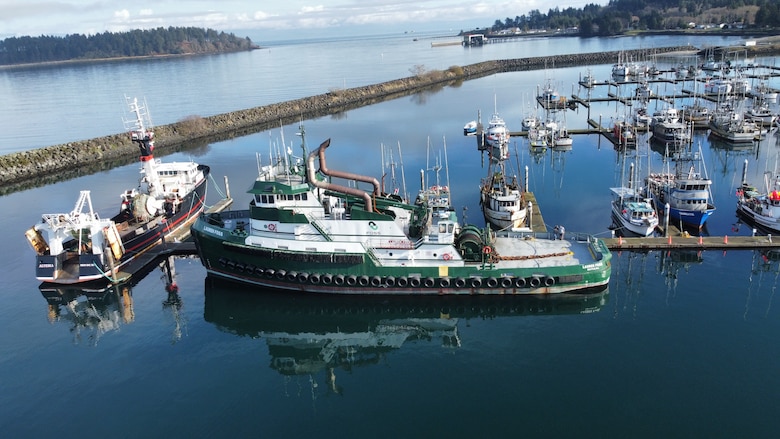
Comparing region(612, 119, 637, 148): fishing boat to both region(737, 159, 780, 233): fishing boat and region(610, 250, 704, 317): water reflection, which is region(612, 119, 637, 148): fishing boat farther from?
region(610, 250, 704, 317): water reflection

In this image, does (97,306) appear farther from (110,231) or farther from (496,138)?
(496,138)

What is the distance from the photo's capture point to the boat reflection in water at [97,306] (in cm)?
2514

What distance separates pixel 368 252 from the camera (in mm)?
25812

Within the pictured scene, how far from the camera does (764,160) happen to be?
49.1 m

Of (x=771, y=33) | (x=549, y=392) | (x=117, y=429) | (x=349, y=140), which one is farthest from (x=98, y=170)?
(x=771, y=33)

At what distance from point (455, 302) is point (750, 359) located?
480 inches

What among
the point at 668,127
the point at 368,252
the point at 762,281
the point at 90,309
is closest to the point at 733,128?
the point at 668,127

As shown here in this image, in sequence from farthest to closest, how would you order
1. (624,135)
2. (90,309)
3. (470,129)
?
(470,129)
(624,135)
(90,309)

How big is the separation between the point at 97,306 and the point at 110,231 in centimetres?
409

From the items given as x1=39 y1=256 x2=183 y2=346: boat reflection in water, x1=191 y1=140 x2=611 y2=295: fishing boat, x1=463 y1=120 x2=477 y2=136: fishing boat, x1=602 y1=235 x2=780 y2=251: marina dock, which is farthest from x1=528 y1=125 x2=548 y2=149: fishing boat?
x1=39 y1=256 x2=183 y2=346: boat reflection in water

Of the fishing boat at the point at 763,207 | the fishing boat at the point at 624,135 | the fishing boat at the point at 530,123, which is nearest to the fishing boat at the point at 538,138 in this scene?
the fishing boat at the point at 530,123

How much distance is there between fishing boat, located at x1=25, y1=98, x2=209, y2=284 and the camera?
28.5 metres

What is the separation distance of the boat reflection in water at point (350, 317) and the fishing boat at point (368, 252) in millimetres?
543

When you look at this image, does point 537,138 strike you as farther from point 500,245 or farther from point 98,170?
point 98,170
